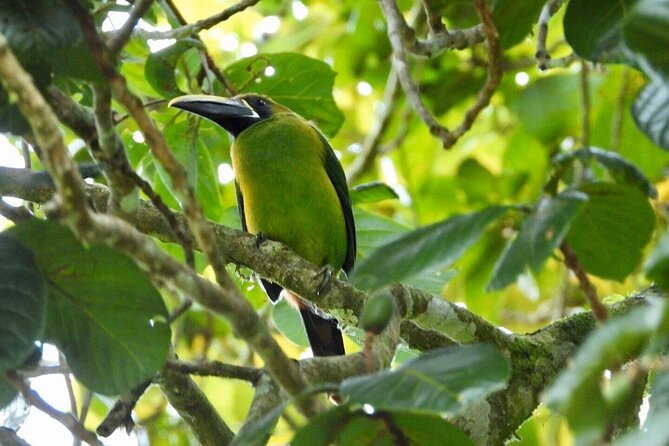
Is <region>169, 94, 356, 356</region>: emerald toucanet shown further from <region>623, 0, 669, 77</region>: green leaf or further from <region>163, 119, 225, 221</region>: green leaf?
<region>623, 0, 669, 77</region>: green leaf

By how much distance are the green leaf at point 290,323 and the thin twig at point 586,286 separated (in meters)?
2.10

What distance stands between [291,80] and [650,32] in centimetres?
Answer: 234

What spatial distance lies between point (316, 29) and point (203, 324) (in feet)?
6.54

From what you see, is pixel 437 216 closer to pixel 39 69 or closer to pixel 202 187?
pixel 202 187

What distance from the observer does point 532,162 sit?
5.65 m

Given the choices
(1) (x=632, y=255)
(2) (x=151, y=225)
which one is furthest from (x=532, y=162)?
(1) (x=632, y=255)

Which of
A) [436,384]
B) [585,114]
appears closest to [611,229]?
[436,384]

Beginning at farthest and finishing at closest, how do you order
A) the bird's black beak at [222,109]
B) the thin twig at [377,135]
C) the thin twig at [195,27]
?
the thin twig at [377,135]
the bird's black beak at [222,109]
the thin twig at [195,27]

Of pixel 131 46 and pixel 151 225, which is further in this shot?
pixel 131 46

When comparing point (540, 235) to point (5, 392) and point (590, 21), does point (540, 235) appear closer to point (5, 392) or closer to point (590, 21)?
point (590, 21)

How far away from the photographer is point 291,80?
3531 millimetres

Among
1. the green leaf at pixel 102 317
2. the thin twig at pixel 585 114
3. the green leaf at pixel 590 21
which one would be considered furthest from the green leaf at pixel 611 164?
the thin twig at pixel 585 114

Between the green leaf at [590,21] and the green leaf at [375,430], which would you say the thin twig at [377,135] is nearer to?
the green leaf at [590,21]

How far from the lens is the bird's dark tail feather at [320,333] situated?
3.87 m
